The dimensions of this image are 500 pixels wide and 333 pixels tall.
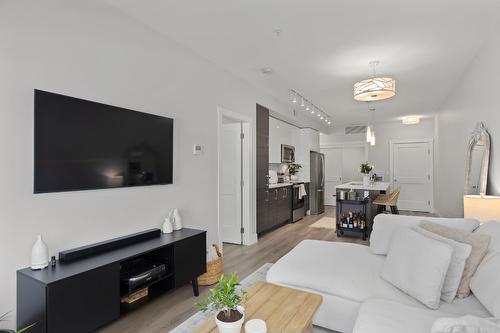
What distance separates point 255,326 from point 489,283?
54.0 inches

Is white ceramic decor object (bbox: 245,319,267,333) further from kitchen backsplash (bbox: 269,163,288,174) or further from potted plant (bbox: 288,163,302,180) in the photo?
potted plant (bbox: 288,163,302,180)

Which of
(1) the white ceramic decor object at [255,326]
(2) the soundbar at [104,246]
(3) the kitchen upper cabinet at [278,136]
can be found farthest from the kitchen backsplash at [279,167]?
(1) the white ceramic decor object at [255,326]

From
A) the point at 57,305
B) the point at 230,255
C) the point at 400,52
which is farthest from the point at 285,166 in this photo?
the point at 57,305

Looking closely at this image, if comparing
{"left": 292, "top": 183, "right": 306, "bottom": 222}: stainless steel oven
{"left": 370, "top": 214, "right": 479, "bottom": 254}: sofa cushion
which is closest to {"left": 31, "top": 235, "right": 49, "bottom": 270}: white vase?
{"left": 370, "top": 214, "right": 479, "bottom": 254}: sofa cushion

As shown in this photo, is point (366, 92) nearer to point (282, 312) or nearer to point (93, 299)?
point (282, 312)

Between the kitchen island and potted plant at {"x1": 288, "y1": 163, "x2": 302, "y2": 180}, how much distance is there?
1666 millimetres

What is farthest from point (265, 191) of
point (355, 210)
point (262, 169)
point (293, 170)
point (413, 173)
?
point (413, 173)

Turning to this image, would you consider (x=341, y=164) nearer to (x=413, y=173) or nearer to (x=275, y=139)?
(x=413, y=173)

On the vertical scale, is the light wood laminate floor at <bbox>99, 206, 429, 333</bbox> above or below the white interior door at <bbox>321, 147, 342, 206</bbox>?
below

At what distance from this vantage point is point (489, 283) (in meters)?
1.54

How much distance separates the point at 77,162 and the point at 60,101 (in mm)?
461

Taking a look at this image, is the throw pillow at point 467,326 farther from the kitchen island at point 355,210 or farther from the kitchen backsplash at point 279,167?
the kitchen backsplash at point 279,167

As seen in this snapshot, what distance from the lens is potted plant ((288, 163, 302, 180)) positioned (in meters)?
6.79

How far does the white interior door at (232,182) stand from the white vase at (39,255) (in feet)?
9.35
